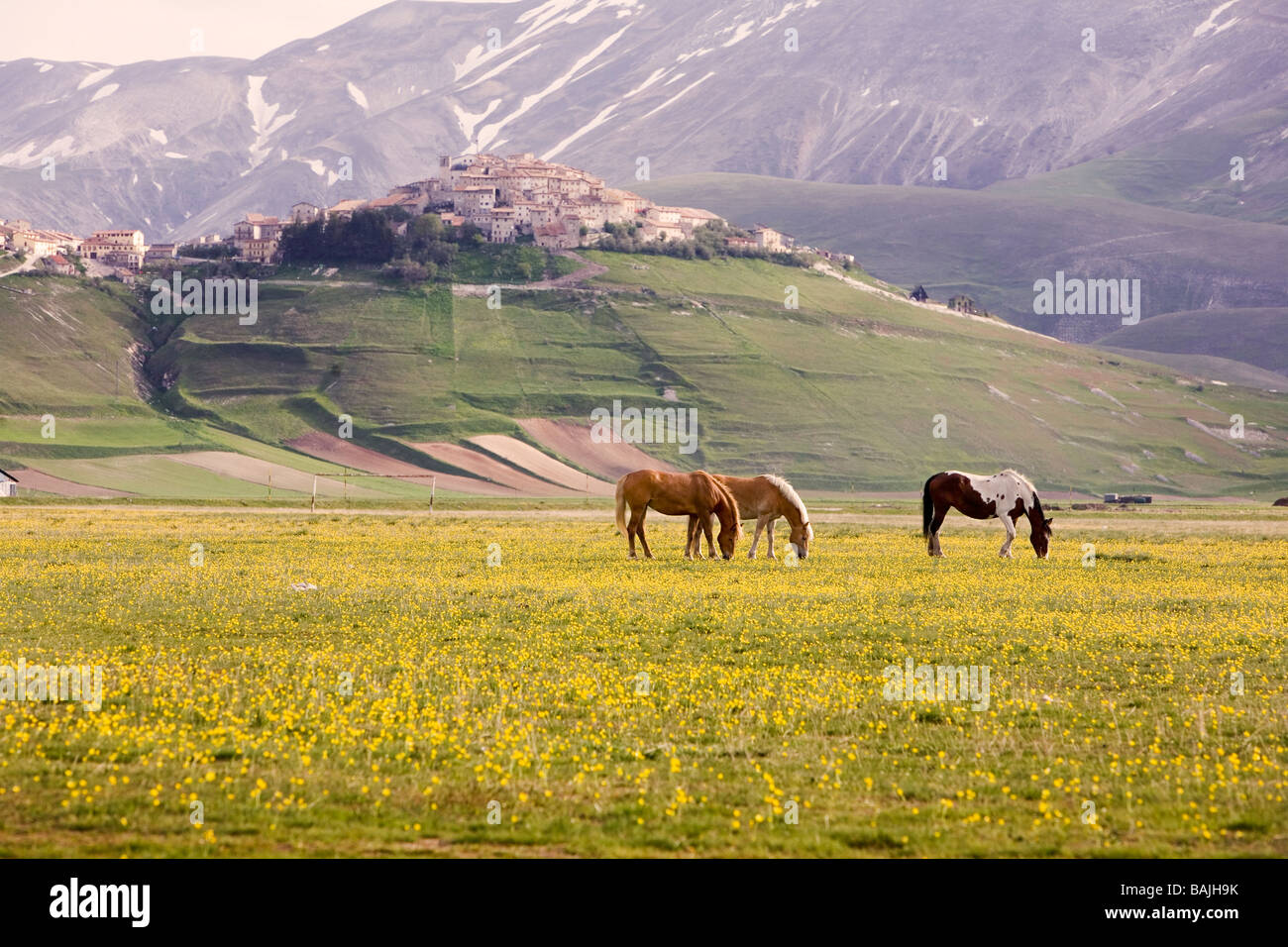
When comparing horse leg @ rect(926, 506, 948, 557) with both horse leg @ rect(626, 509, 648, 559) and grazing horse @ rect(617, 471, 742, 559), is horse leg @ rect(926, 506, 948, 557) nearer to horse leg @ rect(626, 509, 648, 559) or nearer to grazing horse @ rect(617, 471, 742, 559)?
grazing horse @ rect(617, 471, 742, 559)

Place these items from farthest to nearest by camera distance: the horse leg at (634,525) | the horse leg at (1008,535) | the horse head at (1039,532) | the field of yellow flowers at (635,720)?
the horse head at (1039,532)
the horse leg at (1008,535)
the horse leg at (634,525)
the field of yellow flowers at (635,720)

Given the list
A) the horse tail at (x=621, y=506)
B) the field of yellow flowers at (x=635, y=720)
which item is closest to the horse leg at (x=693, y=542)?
the horse tail at (x=621, y=506)

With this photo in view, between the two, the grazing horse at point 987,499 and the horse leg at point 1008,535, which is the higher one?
the grazing horse at point 987,499

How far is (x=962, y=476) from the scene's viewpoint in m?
51.6

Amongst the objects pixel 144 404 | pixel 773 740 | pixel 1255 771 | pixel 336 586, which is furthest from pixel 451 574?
pixel 144 404

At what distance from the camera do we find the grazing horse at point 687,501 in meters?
46.8

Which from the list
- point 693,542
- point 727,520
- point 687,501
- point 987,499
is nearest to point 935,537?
point 987,499

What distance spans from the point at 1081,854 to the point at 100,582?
28.4 meters

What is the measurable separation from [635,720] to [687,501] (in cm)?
2954

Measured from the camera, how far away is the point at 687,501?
47.2 metres

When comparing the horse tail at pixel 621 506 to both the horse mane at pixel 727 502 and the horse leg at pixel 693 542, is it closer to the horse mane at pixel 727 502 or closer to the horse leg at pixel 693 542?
the horse leg at pixel 693 542

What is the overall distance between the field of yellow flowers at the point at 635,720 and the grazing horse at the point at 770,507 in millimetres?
9991

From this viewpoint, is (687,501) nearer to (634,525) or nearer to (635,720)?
(634,525)
